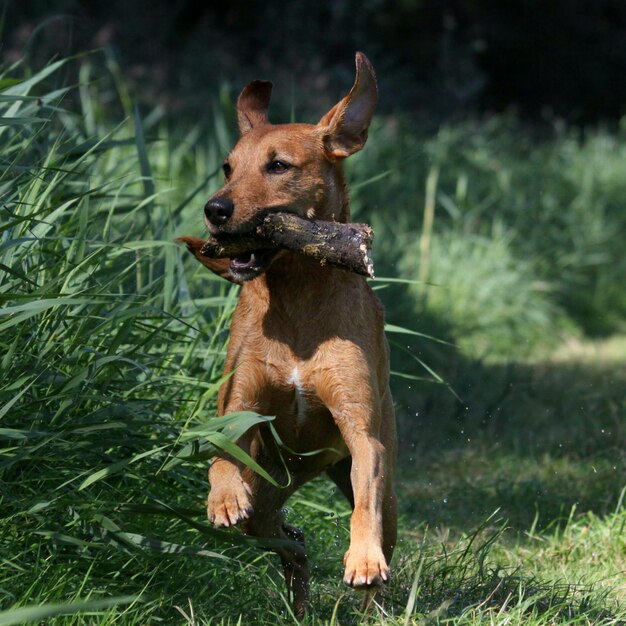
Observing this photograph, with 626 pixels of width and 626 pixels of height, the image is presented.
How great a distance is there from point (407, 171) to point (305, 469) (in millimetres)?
8114

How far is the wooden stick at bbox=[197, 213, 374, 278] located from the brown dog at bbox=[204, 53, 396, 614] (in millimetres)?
52

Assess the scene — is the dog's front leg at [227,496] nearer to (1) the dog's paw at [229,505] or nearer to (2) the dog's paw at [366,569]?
(1) the dog's paw at [229,505]

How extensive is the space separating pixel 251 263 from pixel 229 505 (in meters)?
0.85

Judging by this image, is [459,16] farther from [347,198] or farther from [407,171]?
[347,198]

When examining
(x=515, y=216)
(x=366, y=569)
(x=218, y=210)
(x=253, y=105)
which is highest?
(x=253, y=105)

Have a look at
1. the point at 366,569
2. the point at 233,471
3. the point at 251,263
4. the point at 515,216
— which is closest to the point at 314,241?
the point at 251,263

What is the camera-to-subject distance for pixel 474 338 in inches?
401

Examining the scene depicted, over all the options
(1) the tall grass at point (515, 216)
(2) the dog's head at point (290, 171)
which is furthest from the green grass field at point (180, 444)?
(1) the tall grass at point (515, 216)

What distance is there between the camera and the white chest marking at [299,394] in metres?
4.17

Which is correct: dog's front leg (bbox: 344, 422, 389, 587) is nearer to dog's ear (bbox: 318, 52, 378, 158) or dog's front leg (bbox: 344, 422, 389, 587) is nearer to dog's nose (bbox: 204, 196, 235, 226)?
dog's nose (bbox: 204, 196, 235, 226)

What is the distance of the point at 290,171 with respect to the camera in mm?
4285

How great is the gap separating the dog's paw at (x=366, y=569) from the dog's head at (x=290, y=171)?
1006 mm

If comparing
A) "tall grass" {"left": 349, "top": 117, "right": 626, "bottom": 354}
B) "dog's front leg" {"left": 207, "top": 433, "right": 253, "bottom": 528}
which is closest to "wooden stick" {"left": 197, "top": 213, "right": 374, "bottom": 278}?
"dog's front leg" {"left": 207, "top": 433, "right": 253, "bottom": 528}

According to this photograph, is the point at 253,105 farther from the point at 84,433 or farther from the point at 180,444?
the point at 84,433
